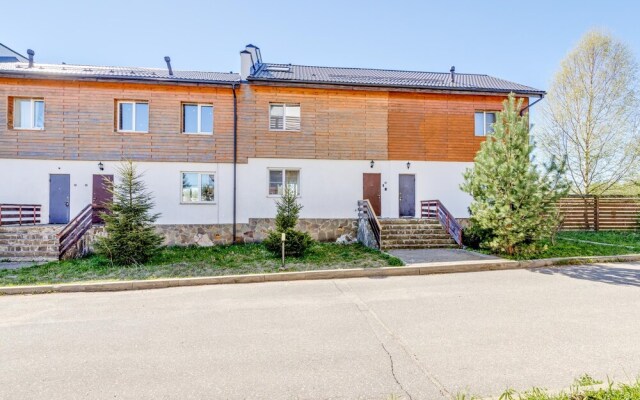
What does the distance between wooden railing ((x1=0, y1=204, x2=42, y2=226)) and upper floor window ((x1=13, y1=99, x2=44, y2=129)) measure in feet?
10.3

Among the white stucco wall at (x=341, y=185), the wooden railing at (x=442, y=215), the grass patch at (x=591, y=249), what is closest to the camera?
the grass patch at (x=591, y=249)

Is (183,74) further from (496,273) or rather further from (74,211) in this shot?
Answer: (496,273)

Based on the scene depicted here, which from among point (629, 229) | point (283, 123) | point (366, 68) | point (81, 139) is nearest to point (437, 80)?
point (366, 68)

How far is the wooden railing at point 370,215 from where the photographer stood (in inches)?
432

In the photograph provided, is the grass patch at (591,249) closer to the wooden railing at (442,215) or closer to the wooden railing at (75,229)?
the wooden railing at (442,215)

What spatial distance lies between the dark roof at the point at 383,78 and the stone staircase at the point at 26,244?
8.98 m

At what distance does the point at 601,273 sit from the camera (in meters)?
7.54

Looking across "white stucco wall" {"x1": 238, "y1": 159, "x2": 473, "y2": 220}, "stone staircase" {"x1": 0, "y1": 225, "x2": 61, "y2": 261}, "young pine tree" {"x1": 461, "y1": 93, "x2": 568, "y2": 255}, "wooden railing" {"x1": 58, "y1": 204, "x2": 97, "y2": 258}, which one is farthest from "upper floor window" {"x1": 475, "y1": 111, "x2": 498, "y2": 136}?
"stone staircase" {"x1": 0, "y1": 225, "x2": 61, "y2": 261}

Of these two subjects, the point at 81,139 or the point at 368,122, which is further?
the point at 368,122

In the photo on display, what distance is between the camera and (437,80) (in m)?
15.5

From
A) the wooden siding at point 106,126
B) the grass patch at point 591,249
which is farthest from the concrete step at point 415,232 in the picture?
the wooden siding at point 106,126

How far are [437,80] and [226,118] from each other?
407 inches

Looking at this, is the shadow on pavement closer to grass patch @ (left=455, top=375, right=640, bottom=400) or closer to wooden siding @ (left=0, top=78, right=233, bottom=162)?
grass patch @ (left=455, top=375, right=640, bottom=400)

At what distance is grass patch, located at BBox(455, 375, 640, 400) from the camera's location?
96.3 inches
